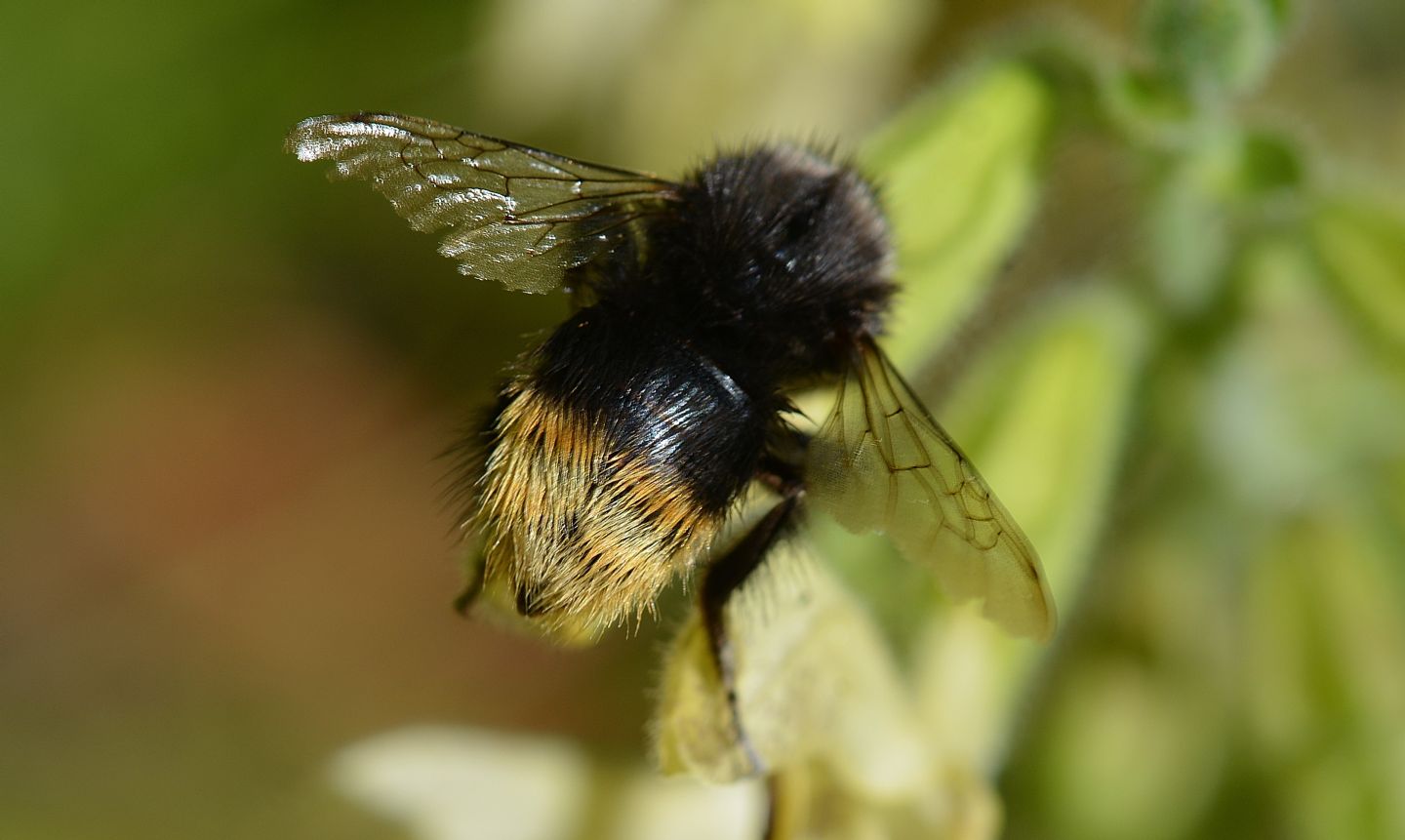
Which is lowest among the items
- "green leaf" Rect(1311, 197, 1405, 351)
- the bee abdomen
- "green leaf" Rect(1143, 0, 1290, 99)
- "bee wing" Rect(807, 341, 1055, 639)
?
"bee wing" Rect(807, 341, 1055, 639)

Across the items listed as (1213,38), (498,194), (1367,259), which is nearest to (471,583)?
(498,194)

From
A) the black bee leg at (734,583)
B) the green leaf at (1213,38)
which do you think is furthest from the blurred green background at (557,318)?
the black bee leg at (734,583)

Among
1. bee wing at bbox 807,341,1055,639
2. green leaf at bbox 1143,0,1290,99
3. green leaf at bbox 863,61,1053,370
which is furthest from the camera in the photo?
green leaf at bbox 863,61,1053,370

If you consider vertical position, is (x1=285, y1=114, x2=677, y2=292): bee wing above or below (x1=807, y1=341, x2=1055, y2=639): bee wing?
above

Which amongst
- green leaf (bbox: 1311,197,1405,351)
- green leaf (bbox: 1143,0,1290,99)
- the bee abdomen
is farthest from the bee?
green leaf (bbox: 1311,197,1405,351)

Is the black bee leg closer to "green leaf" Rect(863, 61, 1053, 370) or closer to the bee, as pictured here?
the bee

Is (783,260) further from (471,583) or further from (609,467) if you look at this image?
(471,583)
